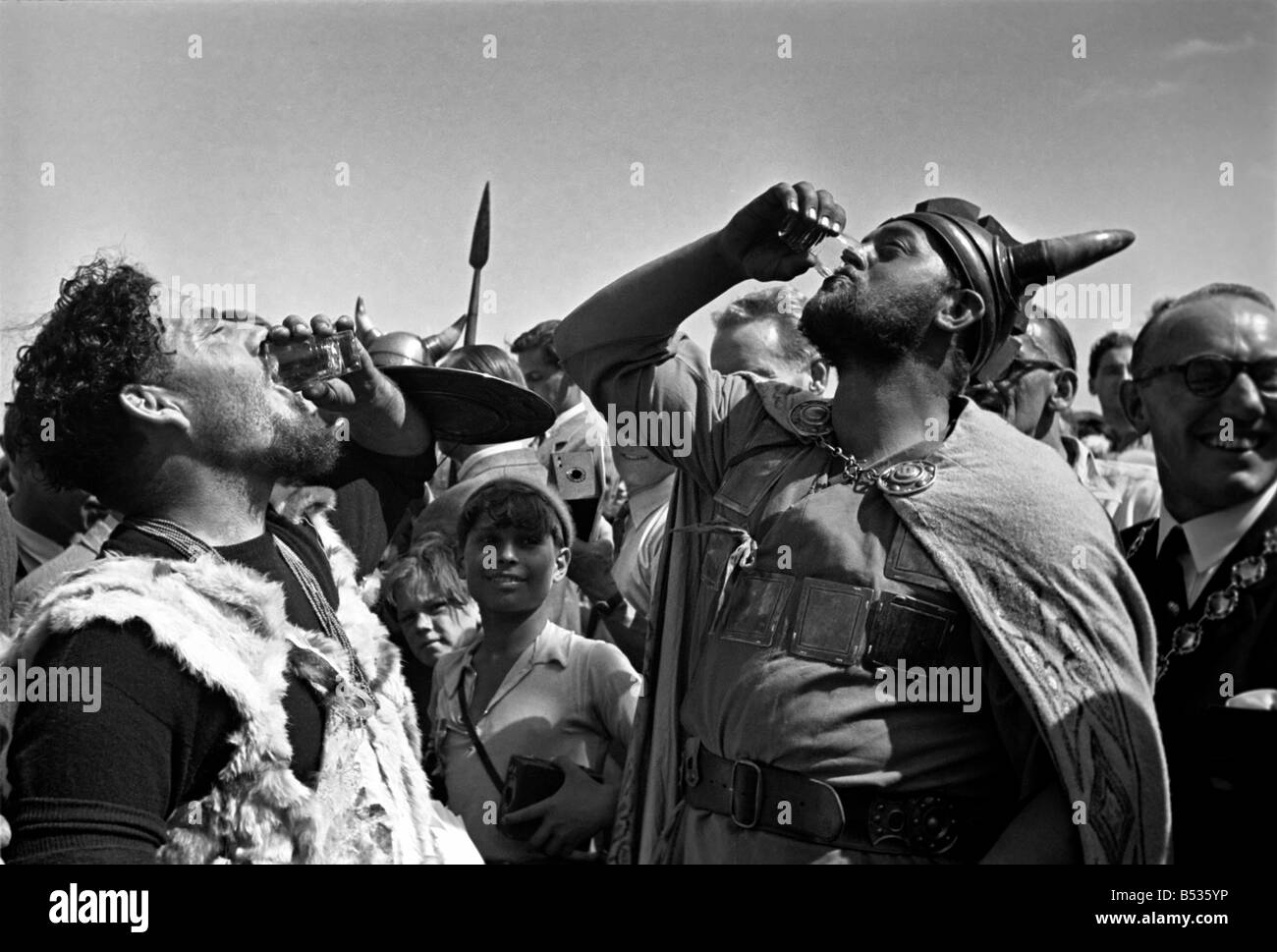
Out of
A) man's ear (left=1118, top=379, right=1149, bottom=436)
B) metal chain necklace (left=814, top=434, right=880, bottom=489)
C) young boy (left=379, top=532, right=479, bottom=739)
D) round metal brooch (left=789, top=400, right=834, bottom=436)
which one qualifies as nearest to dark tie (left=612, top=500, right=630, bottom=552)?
young boy (left=379, top=532, right=479, bottom=739)

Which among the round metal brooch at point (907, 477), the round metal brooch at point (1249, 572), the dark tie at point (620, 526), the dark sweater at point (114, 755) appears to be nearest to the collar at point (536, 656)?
the dark tie at point (620, 526)

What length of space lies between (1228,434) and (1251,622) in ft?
1.27

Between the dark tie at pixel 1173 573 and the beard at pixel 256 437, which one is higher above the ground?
the beard at pixel 256 437

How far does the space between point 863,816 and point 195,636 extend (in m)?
1.26

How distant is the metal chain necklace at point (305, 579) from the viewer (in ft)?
8.98

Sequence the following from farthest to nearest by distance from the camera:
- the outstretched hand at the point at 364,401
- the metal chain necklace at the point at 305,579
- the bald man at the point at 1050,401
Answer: the bald man at the point at 1050,401, the outstretched hand at the point at 364,401, the metal chain necklace at the point at 305,579

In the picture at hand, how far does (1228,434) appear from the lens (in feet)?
10.1

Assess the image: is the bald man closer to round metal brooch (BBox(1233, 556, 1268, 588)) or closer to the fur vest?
round metal brooch (BBox(1233, 556, 1268, 588))

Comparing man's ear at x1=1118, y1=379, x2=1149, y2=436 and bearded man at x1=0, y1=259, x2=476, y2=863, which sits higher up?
man's ear at x1=1118, y1=379, x2=1149, y2=436

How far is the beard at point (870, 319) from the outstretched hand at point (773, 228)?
0.09 meters

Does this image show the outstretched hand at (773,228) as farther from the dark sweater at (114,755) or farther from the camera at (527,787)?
the dark sweater at (114,755)

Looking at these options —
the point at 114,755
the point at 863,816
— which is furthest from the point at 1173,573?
the point at 114,755

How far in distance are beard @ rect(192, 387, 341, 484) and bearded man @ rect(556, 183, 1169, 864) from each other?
634mm

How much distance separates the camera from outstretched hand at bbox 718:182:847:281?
307 cm
